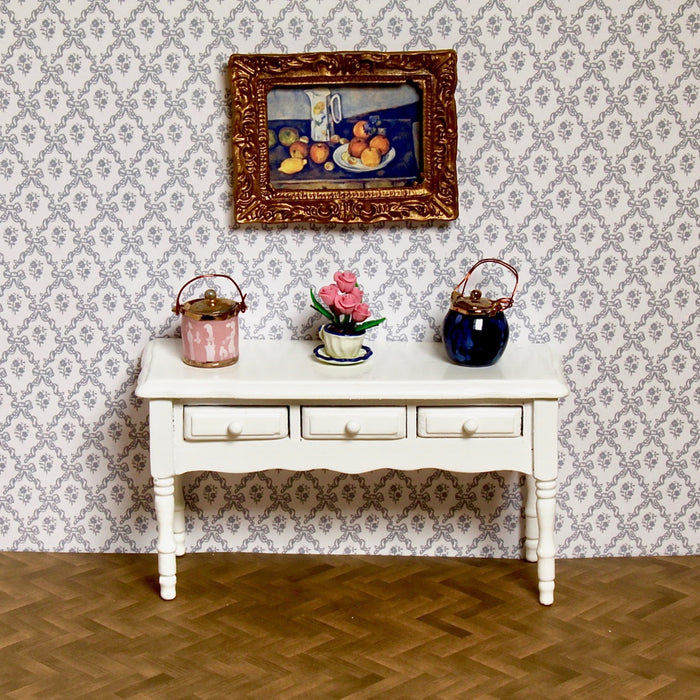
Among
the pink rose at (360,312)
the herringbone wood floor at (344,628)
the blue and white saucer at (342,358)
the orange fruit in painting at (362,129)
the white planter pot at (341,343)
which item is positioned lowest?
the herringbone wood floor at (344,628)

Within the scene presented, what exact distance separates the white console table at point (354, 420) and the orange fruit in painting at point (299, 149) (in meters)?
0.78

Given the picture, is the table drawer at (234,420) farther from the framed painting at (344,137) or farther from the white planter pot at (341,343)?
the framed painting at (344,137)

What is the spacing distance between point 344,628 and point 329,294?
115 centimetres

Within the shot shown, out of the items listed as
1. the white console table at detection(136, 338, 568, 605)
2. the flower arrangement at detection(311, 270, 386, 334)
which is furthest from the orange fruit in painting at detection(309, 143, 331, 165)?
the white console table at detection(136, 338, 568, 605)

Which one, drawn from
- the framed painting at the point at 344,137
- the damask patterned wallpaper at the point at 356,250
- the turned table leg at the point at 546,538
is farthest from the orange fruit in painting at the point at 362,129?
the turned table leg at the point at 546,538

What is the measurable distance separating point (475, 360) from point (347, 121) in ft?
3.16

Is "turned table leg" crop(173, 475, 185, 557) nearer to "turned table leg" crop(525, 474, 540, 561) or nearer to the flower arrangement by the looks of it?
the flower arrangement

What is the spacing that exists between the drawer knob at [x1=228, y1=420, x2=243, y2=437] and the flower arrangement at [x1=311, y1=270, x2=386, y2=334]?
1.57ft

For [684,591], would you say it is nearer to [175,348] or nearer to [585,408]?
[585,408]

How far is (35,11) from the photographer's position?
3.90 metres

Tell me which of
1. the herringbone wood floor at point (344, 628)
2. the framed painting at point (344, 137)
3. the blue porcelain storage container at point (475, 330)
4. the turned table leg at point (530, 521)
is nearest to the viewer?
the herringbone wood floor at point (344, 628)

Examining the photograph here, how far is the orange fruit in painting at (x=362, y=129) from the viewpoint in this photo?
3879 mm

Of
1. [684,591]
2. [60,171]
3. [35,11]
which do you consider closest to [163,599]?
[60,171]

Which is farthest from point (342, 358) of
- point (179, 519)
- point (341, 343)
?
point (179, 519)
